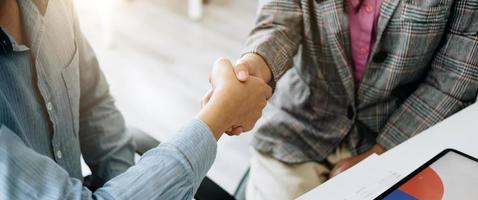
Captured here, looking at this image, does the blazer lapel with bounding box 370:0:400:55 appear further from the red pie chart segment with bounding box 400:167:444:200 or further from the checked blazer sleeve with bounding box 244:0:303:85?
the red pie chart segment with bounding box 400:167:444:200

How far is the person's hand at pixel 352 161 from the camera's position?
1.02 m

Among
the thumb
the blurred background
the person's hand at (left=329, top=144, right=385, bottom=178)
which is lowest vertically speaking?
the blurred background

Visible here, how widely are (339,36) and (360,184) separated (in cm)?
38

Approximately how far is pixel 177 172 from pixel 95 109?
389 millimetres

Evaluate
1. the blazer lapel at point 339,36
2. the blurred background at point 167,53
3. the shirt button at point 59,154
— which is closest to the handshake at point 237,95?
the blazer lapel at point 339,36

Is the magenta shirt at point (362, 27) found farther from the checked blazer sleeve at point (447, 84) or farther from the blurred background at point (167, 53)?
the blurred background at point (167, 53)

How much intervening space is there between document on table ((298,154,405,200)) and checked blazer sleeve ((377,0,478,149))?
0.30m

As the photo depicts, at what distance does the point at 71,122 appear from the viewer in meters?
0.84

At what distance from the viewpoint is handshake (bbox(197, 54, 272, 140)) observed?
2.65 feet

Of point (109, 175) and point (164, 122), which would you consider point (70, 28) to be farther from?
point (164, 122)

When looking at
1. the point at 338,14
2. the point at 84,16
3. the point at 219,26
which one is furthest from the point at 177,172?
the point at 84,16

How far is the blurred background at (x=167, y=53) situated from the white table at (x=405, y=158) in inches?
40.6

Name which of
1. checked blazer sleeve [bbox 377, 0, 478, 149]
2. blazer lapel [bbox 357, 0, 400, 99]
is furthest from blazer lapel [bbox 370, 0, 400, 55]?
checked blazer sleeve [bbox 377, 0, 478, 149]

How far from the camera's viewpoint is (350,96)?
3.33ft
